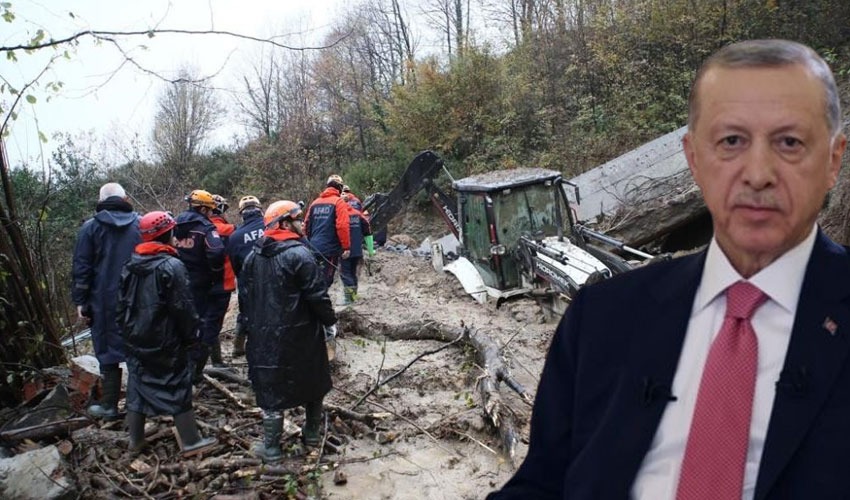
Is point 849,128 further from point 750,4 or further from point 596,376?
point 596,376

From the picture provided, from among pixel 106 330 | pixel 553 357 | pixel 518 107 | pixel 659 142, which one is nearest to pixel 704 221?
pixel 659 142

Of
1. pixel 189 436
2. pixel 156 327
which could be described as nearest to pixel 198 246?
pixel 156 327

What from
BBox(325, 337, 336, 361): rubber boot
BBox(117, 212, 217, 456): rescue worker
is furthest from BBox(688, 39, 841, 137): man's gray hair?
BBox(325, 337, 336, 361): rubber boot

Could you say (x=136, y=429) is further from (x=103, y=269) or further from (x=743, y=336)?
(x=743, y=336)

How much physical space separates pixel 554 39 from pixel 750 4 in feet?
19.3

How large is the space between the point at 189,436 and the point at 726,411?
455 centimetres

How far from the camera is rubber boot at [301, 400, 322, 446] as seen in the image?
5.10 metres

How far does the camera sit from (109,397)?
548 cm

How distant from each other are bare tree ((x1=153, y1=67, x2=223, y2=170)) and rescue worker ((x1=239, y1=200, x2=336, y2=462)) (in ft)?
53.4

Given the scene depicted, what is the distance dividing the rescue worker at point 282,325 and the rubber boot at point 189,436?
404mm

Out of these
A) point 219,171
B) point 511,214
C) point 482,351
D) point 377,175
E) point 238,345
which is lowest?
point 482,351

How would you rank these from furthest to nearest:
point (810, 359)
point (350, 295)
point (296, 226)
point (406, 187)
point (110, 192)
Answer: point (406, 187) → point (350, 295) → point (110, 192) → point (296, 226) → point (810, 359)

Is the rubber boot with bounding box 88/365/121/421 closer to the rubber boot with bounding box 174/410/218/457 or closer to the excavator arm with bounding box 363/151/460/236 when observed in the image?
the rubber boot with bounding box 174/410/218/457

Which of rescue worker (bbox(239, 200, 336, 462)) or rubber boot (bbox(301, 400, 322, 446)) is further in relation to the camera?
rubber boot (bbox(301, 400, 322, 446))
